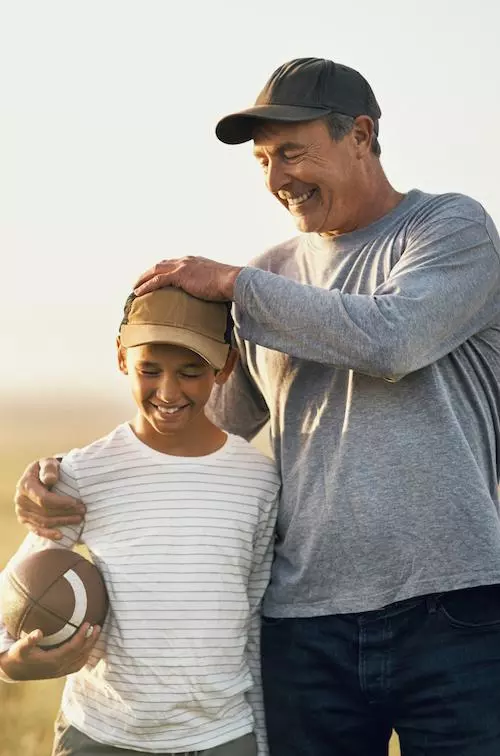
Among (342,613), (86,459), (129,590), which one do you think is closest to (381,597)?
(342,613)

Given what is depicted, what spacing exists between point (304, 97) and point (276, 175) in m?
0.29

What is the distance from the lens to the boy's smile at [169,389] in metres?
4.09

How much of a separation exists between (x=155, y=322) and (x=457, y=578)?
1.30m

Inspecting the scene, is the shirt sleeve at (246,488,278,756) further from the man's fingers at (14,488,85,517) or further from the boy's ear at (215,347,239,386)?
the man's fingers at (14,488,85,517)

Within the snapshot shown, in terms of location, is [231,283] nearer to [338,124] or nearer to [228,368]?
[228,368]

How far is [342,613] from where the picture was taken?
13.2 ft

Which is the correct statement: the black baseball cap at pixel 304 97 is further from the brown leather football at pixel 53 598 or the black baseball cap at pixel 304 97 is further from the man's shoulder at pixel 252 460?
the brown leather football at pixel 53 598

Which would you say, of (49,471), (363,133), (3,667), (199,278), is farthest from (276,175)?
(3,667)

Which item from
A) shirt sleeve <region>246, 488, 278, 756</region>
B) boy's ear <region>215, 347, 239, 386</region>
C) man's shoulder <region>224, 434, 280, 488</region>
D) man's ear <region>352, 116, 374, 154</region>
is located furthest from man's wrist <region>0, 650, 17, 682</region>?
man's ear <region>352, 116, 374, 154</region>

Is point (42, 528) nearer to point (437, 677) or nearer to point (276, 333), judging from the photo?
point (276, 333)

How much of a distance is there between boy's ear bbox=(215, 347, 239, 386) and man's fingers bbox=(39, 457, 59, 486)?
2.17 ft

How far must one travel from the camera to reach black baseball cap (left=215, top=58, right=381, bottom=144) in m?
4.21

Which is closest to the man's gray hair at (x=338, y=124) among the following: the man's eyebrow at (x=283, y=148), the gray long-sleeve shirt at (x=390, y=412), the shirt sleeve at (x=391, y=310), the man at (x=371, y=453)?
the man at (x=371, y=453)

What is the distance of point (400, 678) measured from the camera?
3.96 metres
